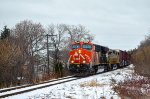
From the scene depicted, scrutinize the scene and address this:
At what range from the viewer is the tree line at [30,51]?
1235 inches

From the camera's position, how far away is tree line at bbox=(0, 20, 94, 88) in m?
31.4

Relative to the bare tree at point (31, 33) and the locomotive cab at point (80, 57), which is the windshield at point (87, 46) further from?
the bare tree at point (31, 33)

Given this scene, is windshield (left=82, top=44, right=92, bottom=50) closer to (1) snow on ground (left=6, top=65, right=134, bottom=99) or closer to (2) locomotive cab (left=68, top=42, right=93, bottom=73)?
(2) locomotive cab (left=68, top=42, right=93, bottom=73)

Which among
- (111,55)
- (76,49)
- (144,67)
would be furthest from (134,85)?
(111,55)

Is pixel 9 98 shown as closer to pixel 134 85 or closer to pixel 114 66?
pixel 134 85

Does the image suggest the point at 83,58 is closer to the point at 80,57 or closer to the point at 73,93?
the point at 80,57

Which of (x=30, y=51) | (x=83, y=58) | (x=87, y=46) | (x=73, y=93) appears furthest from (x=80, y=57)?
(x=30, y=51)

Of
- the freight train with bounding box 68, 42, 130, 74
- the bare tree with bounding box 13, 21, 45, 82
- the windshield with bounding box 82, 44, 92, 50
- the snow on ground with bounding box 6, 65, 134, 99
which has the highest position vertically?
the bare tree with bounding box 13, 21, 45, 82

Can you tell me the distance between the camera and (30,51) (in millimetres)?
70625

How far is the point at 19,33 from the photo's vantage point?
69688 mm

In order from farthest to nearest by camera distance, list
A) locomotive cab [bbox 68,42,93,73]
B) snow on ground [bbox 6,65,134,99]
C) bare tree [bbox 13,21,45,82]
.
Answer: bare tree [bbox 13,21,45,82]
locomotive cab [bbox 68,42,93,73]
snow on ground [bbox 6,65,134,99]

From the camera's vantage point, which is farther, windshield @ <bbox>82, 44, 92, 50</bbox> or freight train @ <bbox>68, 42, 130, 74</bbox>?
windshield @ <bbox>82, 44, 92, 50</bbox>

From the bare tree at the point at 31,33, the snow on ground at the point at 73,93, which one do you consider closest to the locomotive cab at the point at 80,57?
the snow on ground at the point at 73,93

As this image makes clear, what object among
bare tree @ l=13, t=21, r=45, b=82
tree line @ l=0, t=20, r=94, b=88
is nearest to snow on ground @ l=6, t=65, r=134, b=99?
tree line @ l=0, t=20, r=94, b=88
